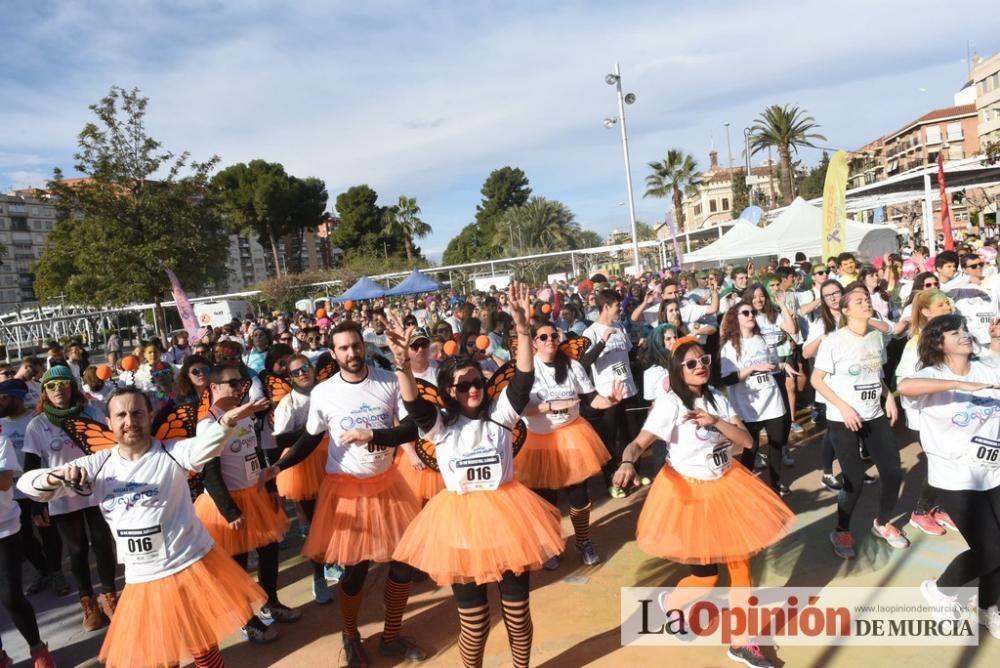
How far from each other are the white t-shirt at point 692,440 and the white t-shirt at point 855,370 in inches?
53.4

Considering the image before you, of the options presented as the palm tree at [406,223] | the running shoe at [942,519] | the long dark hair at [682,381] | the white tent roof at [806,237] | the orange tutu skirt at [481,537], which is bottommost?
the running shoe at [942,519]

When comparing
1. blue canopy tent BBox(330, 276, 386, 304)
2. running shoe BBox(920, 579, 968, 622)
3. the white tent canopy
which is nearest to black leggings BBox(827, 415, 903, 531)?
running shoe BBox(920, 579, 968, 622)

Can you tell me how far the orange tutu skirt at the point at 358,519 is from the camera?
147 inches

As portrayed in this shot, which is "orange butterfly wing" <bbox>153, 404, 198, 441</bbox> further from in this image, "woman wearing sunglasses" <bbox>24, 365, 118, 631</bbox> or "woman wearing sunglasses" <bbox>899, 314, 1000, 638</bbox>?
"woman wearing sunglasses" <bbox>899, 314, 1000, 638</bbox>

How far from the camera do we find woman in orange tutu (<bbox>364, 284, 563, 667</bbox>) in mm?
3193


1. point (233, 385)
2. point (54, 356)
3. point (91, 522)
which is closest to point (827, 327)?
point (233, 385)

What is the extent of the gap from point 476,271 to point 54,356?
42.2 meters

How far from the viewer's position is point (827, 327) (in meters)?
5.79

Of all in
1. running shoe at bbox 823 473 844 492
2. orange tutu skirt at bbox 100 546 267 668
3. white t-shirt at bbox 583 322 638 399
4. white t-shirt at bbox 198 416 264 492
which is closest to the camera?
orange tutu skirt at bbox 100 546 267 668

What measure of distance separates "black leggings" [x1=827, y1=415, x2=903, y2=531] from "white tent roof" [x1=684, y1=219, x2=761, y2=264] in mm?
16044

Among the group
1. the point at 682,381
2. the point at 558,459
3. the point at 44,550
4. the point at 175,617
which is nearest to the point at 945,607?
the point at 682,381

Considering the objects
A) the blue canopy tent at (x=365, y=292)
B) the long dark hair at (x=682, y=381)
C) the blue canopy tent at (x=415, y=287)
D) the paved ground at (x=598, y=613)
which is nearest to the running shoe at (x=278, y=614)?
the paved ground at (x=598, y=613)

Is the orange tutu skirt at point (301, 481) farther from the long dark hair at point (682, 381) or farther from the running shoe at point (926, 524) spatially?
the running shoe at point (926, 524)

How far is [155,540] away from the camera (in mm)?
3219
